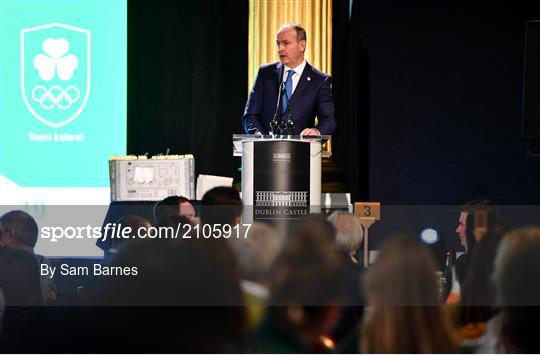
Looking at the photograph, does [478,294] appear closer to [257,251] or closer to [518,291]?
[518,291]

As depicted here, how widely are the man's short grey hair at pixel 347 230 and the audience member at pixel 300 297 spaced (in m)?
0.46

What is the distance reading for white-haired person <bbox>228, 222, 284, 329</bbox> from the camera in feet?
3.37

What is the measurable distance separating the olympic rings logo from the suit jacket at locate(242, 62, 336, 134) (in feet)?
6.79

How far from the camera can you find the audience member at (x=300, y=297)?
102cm

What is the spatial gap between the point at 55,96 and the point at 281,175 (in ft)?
11.0

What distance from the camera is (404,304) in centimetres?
111

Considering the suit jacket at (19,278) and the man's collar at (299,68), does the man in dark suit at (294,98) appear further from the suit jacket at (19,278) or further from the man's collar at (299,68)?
the suit jacket at (19,278)

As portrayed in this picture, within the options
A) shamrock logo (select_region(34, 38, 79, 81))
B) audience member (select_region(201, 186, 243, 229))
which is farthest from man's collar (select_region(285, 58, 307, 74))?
audience member (select_region(201, 186, 243, 229))

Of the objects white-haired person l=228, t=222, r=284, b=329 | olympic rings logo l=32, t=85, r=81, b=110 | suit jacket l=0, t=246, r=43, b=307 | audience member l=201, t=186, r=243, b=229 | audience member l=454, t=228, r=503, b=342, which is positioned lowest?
suit jacket l=0, t=246, r=43, b=307

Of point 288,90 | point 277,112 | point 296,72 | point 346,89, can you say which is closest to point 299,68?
point 296,72

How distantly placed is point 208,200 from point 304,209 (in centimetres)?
137

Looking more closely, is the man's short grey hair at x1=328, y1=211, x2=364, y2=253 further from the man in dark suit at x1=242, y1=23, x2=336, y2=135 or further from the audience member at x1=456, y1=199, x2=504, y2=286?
the man in dark suit at x1=242, y1=23, x2=336, y2=135

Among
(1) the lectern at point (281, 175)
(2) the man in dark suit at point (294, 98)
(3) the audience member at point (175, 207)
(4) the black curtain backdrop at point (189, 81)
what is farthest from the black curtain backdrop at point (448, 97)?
(3) the audience member at point (175, 207)

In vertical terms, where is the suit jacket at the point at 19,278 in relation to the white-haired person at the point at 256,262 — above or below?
below
